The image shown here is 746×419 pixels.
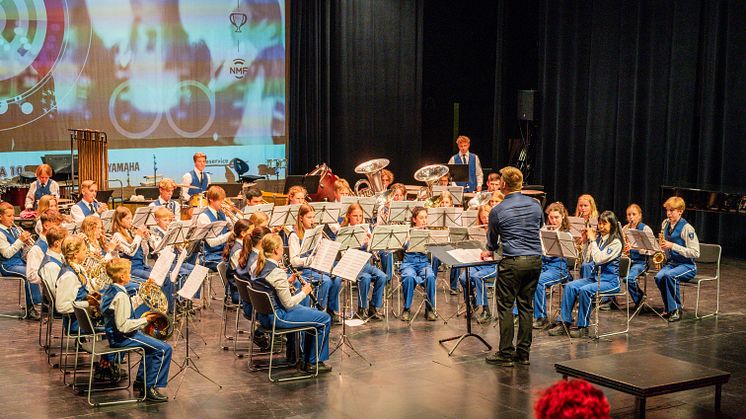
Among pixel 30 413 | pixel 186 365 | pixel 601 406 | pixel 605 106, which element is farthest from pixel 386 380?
pixel 605 106

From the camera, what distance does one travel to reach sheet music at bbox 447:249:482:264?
7752mm

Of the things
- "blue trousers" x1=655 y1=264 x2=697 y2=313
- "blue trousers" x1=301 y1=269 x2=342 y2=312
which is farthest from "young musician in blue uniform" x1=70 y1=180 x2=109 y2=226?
"blue trousers" x1=655 y1=264 x2=697 y2=313

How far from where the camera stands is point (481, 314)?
9695 mm

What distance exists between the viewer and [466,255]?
7.84m

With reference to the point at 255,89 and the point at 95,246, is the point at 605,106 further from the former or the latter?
the point at 95,246

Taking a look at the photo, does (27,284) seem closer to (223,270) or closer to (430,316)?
(223,270)

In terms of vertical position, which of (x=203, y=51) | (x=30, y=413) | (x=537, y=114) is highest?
(x=203, y=51)

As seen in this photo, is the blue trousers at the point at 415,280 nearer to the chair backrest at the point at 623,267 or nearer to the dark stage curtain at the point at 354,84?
the chair backrest at the point at 623,267

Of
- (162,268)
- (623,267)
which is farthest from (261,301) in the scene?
(623,267)

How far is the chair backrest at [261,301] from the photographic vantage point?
7.07 meters

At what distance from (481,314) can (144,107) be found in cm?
876

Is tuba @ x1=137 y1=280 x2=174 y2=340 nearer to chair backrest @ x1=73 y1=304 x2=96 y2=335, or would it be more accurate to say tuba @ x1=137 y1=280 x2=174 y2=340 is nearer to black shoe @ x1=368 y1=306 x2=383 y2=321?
chair backrest @ x1=73 y1=304 x2=96 y2=335

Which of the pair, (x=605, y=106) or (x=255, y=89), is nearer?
(x=605, y=106)

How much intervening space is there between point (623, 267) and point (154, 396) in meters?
5.19
